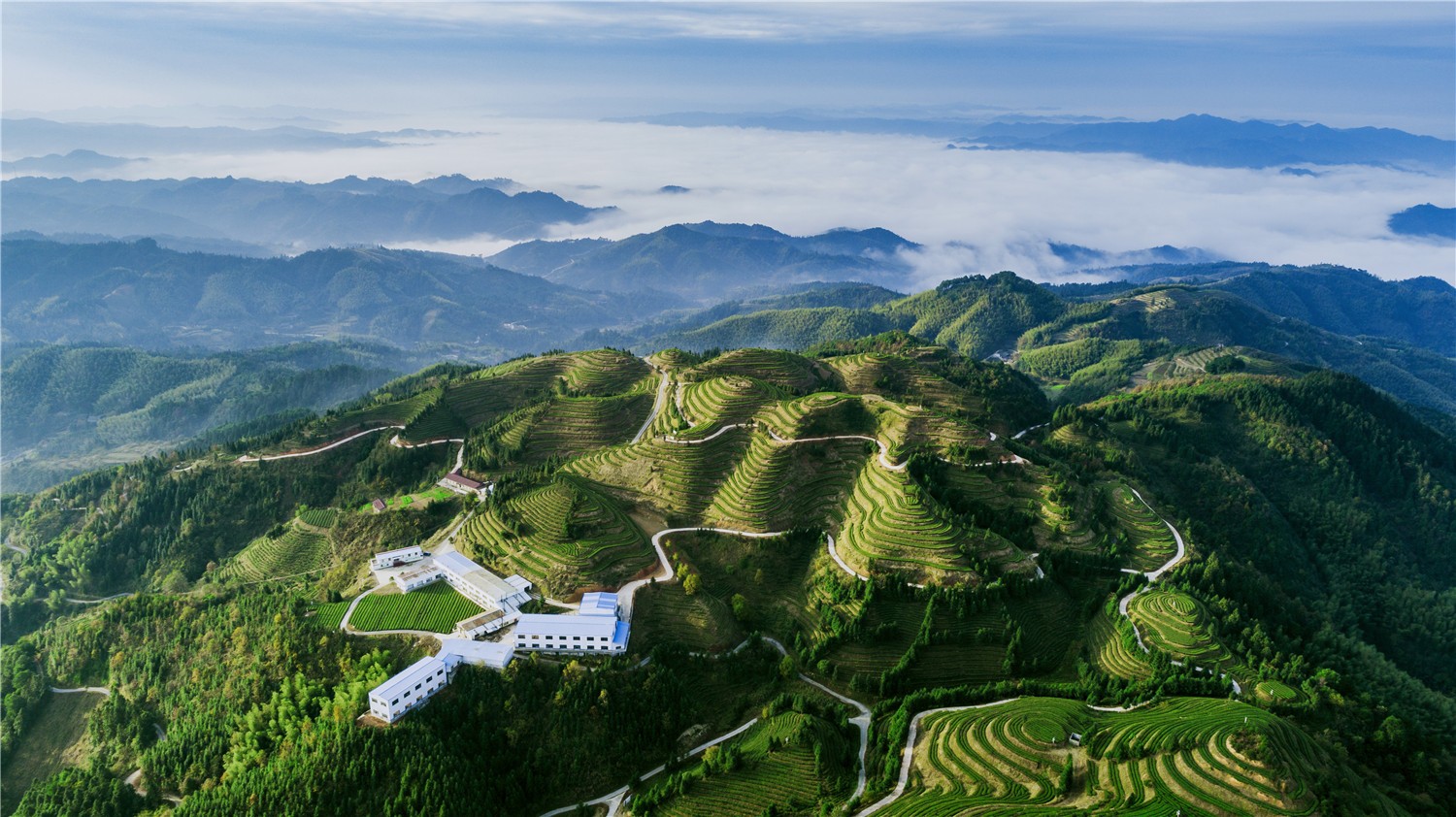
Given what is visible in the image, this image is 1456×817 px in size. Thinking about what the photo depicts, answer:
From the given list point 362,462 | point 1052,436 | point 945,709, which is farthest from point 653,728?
point 1052,436

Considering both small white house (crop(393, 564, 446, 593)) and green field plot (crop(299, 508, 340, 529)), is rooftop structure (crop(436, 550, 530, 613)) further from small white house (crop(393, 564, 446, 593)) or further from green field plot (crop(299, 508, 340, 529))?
green field plot (crop(299, 508, 340, 529))

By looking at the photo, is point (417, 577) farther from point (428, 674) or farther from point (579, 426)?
point (579, 426)

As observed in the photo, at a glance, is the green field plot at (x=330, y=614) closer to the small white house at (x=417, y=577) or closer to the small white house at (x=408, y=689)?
the small white house at (x=417, y=577)

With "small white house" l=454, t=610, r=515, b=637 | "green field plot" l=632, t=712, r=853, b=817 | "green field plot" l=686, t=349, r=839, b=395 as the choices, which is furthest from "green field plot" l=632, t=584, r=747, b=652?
"green field plot" l=686, t=349, r=839, b=395

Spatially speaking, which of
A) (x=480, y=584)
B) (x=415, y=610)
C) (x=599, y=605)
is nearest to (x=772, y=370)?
(x=599, y=605)

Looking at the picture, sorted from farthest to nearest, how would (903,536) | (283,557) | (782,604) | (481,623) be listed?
(283,557) < (903,536) < (782,604) < (481,623)

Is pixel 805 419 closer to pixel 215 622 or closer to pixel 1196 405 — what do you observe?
pixel 215 622

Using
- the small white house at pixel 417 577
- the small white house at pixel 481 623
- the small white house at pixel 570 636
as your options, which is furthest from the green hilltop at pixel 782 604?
the small white house at pixel 481 623
